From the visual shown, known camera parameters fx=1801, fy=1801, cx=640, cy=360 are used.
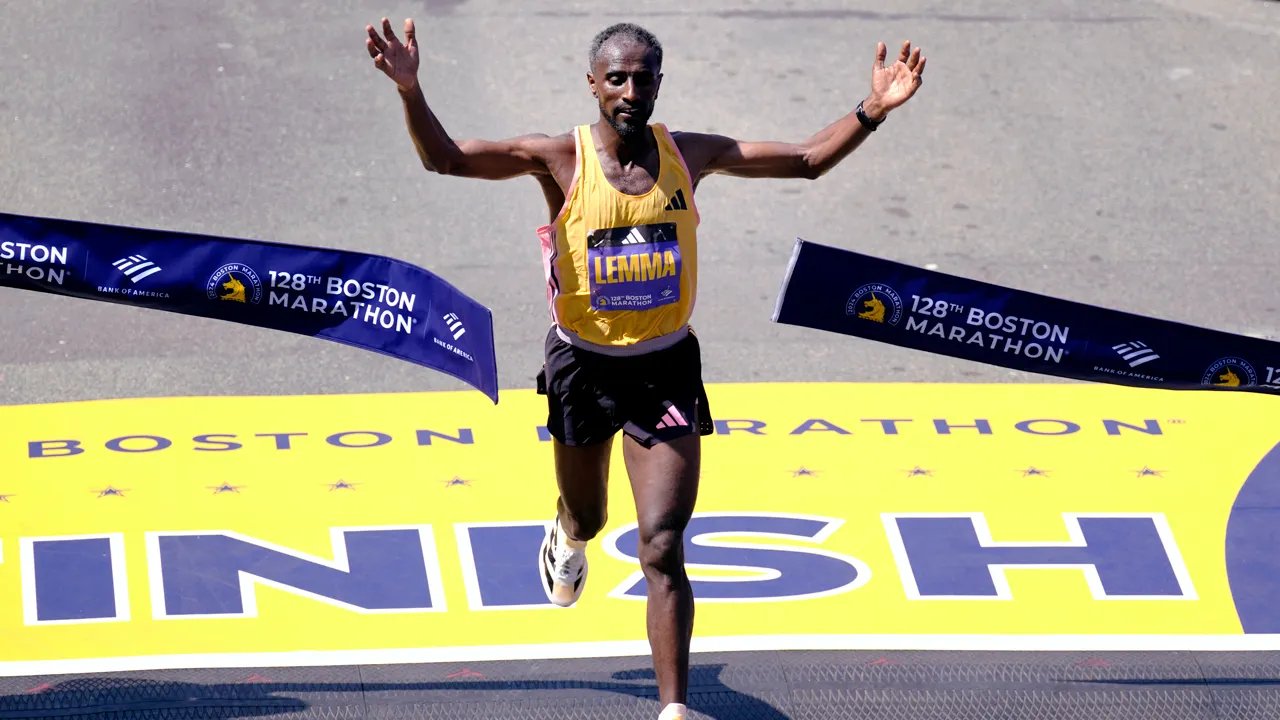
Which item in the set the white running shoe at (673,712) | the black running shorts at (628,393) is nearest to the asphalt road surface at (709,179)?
the black running shorts at (628,393)

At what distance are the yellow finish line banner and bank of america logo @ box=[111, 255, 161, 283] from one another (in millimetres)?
1358

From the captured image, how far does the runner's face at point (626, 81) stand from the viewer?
5.55 metres

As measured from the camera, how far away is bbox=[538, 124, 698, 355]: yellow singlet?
566cm

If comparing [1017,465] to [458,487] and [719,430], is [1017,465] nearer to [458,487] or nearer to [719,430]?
[719,430]

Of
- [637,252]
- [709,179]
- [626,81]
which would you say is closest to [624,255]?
[637,252]

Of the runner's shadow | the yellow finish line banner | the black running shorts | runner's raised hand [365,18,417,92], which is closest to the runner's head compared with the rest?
runner's raised hand [365,18,417,92]

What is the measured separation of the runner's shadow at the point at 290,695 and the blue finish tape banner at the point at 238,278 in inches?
46.0

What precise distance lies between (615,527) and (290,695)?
1.72m

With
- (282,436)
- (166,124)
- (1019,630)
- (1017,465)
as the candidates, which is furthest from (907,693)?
(166,124)

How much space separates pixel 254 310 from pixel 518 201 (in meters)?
4.18

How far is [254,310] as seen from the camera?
6.34 metres

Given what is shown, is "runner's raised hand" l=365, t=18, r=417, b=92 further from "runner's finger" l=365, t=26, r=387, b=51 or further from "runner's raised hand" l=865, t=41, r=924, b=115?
"runner's raised hand" l=865, t=41, r=924, b=115

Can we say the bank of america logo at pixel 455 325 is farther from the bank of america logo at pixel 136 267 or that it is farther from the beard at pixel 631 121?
the bank of america logo at pixel 136 267

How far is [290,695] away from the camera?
6312 mm
